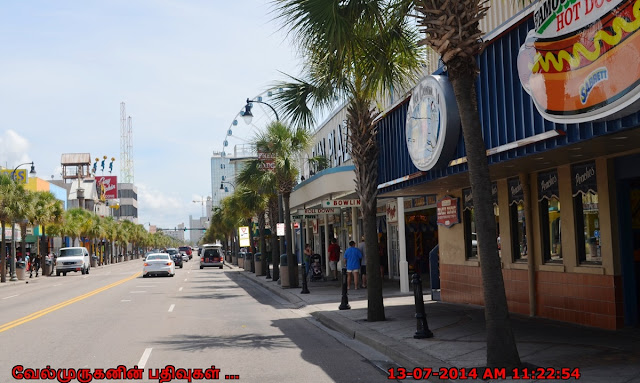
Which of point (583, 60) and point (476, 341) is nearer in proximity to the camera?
point (583, 60)

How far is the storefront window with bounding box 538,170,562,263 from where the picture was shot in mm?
13203

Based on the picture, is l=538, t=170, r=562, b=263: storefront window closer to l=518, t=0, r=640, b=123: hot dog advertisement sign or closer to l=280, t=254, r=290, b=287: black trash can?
l=518, t=0, r=640, b=123: hot dog advertisement sign

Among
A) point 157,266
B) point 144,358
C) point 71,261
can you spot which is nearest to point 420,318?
point 144,358

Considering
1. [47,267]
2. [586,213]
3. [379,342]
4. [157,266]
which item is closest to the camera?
[379,342]

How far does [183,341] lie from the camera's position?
1268 cm

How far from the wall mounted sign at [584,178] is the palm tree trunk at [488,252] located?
156 inches

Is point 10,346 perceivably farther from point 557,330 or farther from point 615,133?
point 615,133

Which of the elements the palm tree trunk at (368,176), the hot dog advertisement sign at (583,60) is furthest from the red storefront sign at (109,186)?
the hot dog advertisement sign at (583,60)

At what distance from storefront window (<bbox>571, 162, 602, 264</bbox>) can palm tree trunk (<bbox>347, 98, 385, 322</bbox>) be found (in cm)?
407

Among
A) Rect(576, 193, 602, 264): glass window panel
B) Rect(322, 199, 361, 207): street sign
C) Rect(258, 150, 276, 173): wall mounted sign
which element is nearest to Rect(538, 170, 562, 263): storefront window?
Rect(576, 193, 602, 264): glass window panel

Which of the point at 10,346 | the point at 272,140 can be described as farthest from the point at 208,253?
the point at 10,346

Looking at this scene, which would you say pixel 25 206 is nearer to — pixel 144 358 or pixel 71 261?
pixel 71 261

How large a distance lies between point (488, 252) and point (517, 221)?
6.70 m

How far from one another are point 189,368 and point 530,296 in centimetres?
728
